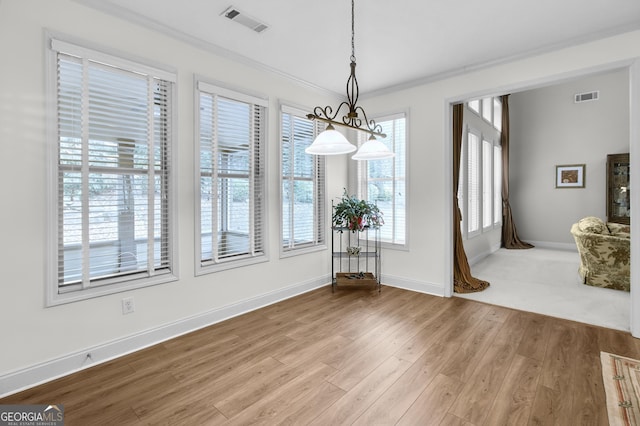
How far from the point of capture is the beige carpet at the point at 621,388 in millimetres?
1822

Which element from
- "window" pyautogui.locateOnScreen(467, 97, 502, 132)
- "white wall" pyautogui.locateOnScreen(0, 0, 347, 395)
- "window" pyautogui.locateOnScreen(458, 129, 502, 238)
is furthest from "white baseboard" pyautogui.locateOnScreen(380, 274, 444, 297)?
"window" pyautogui.locateOnScreen(467, 97, 502, 132)

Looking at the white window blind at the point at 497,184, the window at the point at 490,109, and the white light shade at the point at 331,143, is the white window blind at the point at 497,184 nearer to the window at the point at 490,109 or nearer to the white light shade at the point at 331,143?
the window at the point at 490,109

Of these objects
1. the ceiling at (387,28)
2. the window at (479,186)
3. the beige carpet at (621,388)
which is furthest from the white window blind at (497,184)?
the beige carpet at (621,388)

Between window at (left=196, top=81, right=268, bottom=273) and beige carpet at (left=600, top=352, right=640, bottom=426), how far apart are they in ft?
10.3

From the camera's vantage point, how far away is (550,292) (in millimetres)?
4203

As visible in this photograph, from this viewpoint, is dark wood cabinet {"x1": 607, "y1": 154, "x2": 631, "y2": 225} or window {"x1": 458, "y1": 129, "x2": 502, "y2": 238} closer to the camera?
window {"x1": 458, "y1": 129, "x2": 502, "y2": 238}

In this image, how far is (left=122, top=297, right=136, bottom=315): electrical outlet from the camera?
2631mm

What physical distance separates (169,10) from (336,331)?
3.20 meters

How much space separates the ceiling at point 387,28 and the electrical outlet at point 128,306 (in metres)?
2.35

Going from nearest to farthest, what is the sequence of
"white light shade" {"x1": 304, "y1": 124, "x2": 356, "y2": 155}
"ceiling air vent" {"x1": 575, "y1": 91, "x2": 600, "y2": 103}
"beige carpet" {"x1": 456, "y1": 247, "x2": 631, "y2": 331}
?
"white light shade" {"x1": 304, "y1": 124, "x2": 356, "y2": 155} → "beige carpet" {"x1": 456, "y1": 247, "x2": 631, "y2": 331} → "ceiling air vent" {"x1": 575, "y1": 91, "x2": 600, "y2": 103}

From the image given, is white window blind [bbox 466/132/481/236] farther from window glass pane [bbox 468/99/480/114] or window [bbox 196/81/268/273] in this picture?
window [bbox 196/81/268/273]

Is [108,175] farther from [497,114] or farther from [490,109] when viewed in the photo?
[497,114]

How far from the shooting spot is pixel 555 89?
7.34 m

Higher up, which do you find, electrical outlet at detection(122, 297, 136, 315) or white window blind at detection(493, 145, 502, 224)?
white window blind at detection(493, 145, 502, 224)
